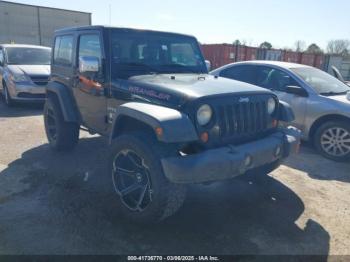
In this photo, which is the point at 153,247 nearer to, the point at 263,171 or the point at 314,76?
the point at 263,171

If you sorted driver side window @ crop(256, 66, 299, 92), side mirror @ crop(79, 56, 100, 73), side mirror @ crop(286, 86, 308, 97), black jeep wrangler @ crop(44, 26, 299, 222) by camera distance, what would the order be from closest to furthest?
black jeep wrangler @ crop(44, 26, 299, 222), side mirror @ crop(79, 56, 100, 73), side mirror @ crop(286, 86, 308, 97), driver side window @ crop(256, 66, 299, 92)

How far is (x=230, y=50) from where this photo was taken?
18062 millimetres

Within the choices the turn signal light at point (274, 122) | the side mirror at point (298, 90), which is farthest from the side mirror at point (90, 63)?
the side mirror at point (298, 90)

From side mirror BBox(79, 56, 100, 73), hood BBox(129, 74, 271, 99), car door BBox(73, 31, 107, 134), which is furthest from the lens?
car door BBox(73, 31, 107, 134)

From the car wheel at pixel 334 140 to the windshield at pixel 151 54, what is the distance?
2530 millimetres

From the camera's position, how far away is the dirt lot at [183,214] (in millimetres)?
2902

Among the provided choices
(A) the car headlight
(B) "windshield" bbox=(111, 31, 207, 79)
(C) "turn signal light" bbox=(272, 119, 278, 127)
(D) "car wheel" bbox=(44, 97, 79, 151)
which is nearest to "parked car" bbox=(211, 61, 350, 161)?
(C) "turn signal light" bbox=(272, 119, 278, 127)

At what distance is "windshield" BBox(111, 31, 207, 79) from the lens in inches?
151

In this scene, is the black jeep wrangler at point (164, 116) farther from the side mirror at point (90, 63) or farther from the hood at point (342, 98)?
the hood at point (342, 98)

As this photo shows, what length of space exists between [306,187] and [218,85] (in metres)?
2.00

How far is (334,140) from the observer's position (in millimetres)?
5359

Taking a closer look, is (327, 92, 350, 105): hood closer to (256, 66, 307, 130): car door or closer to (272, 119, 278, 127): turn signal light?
(256, 66, 307, 130): car door

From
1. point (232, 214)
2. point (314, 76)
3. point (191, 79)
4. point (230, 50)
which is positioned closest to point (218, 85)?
point (191, 79)

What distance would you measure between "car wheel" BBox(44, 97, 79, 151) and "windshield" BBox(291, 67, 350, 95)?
4259 mm
